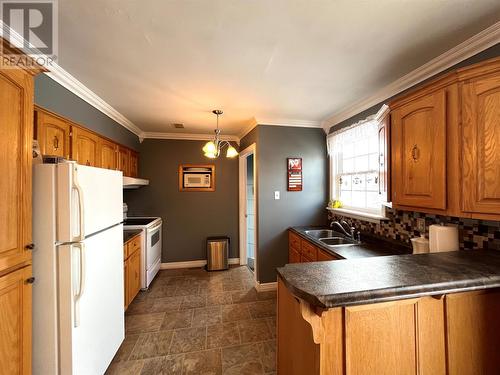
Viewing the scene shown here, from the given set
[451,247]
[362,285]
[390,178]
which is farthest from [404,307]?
[390,178]

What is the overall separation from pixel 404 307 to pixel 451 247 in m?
0.87

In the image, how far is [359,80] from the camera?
2.02 meters

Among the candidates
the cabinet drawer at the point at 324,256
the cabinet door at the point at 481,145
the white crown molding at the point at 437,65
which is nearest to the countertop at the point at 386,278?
the cabinet door at the point at 481,145

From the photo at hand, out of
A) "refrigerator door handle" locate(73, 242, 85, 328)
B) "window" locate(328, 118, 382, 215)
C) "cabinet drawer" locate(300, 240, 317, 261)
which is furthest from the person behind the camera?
"window" locate(328, 118, 382, 215)

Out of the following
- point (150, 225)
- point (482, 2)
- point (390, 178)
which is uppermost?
point (482, 2)

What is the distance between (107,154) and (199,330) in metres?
2.33

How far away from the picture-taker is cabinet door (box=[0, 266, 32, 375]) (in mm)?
1083

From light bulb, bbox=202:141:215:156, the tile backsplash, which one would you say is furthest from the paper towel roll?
light bulb, bbox=202:141:215:156

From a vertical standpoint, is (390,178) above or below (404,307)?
above

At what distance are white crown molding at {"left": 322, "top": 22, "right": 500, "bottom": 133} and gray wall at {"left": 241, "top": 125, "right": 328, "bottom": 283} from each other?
0.82 metres

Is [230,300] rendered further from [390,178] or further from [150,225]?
[390,178]

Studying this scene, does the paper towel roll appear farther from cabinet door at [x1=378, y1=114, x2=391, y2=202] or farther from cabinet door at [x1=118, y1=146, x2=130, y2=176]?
cabinet door at [x1=118, y1=146, x2=130, y2=176]

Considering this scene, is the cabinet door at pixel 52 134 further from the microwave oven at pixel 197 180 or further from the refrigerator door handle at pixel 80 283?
the microwave oven at pixel 197 180

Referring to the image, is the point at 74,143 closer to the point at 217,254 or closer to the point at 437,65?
the point at 217,254
